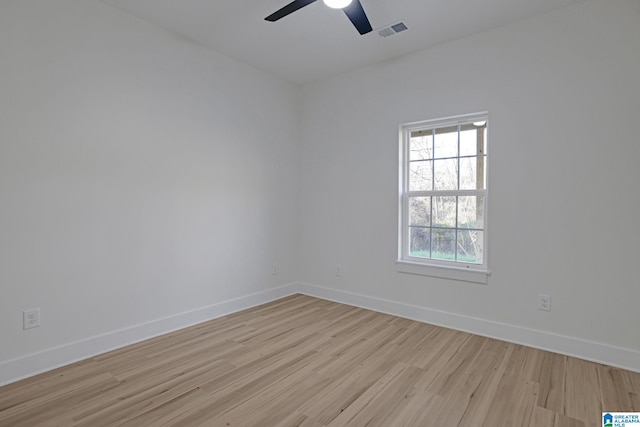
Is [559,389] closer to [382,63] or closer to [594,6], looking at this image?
[594,6]

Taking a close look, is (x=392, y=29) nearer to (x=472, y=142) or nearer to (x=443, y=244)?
(x=472, y=142)

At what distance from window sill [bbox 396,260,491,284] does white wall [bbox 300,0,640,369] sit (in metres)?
0.07

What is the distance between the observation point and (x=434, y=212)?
3570 millimetres

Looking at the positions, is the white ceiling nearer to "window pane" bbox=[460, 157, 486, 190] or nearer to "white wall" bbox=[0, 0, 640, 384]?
"white wall" bbox=[0, 0, 640, 384]

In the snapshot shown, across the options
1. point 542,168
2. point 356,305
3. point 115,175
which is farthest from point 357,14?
point 356,305

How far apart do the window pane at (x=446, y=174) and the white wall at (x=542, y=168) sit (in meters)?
0.39

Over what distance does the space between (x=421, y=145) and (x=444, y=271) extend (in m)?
1.38

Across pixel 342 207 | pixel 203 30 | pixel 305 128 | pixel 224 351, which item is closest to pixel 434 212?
pixel 342 207

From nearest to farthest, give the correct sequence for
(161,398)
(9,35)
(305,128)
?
(161,398) → (9,35) → (305,128)

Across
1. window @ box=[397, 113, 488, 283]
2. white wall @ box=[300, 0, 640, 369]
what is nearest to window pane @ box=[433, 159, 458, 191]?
window @ box=[397, 113, 488, 283]

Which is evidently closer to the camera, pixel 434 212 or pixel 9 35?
pixel 9 35

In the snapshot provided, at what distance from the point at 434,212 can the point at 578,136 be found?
1376mm

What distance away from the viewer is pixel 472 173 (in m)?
3.32

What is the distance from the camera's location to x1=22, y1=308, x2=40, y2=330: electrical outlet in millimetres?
2352
